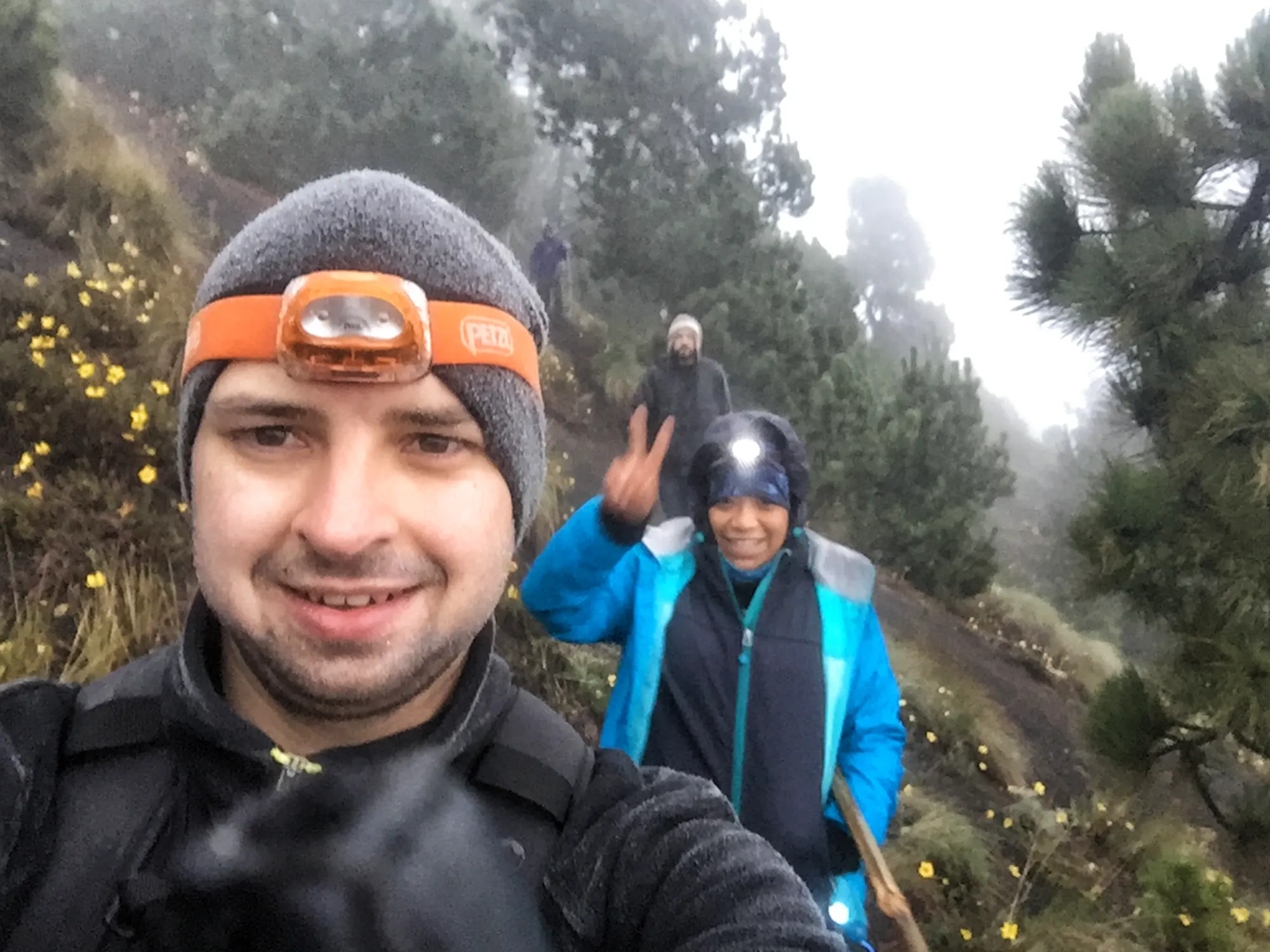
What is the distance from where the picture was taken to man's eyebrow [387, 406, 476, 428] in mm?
718

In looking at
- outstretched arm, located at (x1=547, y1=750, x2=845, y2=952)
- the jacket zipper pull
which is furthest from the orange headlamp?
outstretched arm, located at (x1=547, y1=750, x2=845, y2=952)

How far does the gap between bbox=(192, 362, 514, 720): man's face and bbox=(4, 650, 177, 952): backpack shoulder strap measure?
0.13 m

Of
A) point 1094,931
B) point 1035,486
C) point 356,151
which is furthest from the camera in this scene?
point 1035,486

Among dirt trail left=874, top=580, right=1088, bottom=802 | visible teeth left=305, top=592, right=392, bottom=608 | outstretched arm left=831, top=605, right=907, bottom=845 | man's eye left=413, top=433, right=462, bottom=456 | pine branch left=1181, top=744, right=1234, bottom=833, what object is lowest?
dirt trail left=874, top=580, right=1088, bottom=802

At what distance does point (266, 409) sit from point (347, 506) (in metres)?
0.12

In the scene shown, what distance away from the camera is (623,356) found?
646 centimetres

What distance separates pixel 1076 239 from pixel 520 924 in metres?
2.60

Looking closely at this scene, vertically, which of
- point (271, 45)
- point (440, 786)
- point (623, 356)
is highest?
point (271, 45)

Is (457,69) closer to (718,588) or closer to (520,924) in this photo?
(718,588)

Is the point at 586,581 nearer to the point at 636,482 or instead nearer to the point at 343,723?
the point at 636,482

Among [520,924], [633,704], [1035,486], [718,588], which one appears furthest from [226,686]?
[1035,486]

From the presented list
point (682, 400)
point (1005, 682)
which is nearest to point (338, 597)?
point (682, 400)

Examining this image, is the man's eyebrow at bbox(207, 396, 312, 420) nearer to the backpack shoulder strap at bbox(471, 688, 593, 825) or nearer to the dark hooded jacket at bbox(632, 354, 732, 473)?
the backpack shoulder strap at bbox(471, 688, 593, 825)

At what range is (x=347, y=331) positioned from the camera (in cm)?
68
